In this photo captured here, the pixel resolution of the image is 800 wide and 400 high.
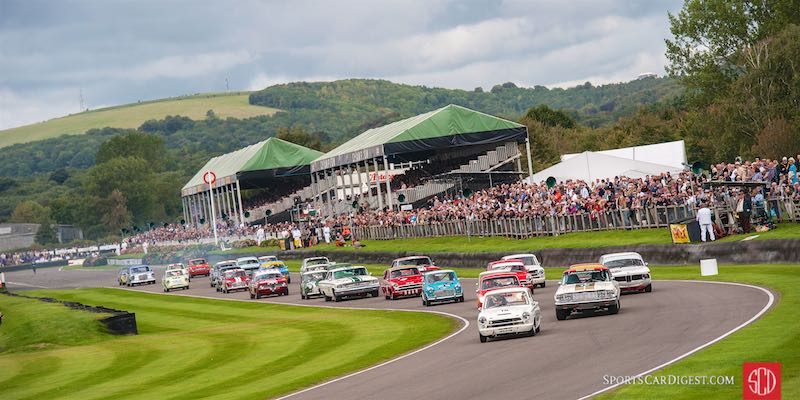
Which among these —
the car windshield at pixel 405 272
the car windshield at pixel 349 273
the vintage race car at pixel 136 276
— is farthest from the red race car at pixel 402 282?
the vintage race car at pixel 136 276

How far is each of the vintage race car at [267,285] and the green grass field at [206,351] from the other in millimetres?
4362

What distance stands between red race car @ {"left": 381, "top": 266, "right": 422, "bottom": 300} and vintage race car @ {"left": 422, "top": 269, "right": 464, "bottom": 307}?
3821 mm

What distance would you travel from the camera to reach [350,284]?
49.4 m

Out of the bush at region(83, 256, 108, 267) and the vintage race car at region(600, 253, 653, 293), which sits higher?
the bush at region(83, 256, 108, 267)

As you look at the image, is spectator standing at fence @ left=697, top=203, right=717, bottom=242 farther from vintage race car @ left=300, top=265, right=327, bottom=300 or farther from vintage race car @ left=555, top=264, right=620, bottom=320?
vintage race car @ left=300, top=265, right=327, bottom=300

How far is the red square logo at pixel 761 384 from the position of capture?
1497 centimetres

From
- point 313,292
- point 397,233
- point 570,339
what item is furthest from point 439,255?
point 570,339

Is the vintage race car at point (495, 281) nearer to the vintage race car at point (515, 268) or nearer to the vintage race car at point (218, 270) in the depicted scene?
the vintage race car at point (515, 268)

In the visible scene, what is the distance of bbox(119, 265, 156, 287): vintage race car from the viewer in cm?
8019

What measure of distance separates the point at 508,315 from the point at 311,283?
24845 millimetres

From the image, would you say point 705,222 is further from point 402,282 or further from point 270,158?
point 270,158

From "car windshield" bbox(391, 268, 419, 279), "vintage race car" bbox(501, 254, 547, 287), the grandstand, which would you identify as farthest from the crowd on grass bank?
the grandstand

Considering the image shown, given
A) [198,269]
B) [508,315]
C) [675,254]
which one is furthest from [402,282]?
[198,269]

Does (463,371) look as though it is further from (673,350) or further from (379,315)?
(379,315)
